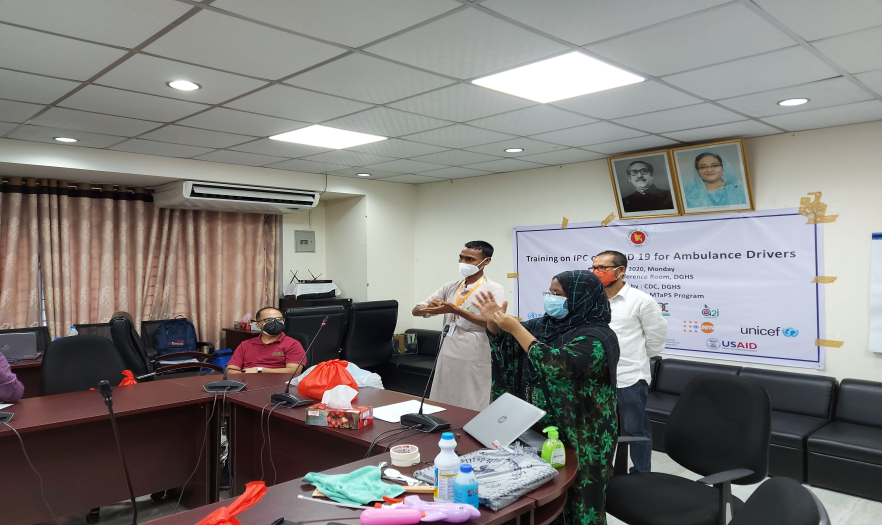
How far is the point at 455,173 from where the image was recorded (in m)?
5.84

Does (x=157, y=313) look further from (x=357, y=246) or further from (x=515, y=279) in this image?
(x=515, y=279)

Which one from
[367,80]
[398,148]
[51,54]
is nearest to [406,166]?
[398,148]

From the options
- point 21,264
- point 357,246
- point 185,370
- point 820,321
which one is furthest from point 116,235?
point 820,321

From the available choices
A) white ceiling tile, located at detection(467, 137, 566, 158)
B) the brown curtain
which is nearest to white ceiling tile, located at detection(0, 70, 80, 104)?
the brown curtain

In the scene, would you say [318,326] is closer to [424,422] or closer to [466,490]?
[424,422]

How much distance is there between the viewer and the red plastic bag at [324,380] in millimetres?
2873

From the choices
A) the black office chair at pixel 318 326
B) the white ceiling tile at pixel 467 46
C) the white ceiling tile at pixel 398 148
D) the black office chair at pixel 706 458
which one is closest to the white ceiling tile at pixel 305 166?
the white ceiling tile at pixel 398 148

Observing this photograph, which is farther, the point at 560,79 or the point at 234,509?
the point at 560,79

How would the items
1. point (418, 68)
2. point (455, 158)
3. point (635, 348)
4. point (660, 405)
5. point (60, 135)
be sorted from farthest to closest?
point (455, 158)
point (660, 405)
point (60, 135)
point (635, 348)
point (418, 68)

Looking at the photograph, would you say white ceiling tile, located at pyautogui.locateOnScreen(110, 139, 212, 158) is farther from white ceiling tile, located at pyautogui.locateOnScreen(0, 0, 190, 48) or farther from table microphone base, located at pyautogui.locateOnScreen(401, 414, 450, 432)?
table microphone base, located at pyautogui.locateOnScreen(401, 414, 450, 432)

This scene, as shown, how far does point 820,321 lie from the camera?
404 cm

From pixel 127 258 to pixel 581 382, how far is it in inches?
192

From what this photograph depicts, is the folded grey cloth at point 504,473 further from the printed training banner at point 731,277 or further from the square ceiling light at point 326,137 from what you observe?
the printed training banner at point 731,277

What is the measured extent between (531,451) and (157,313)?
15.8 ft
